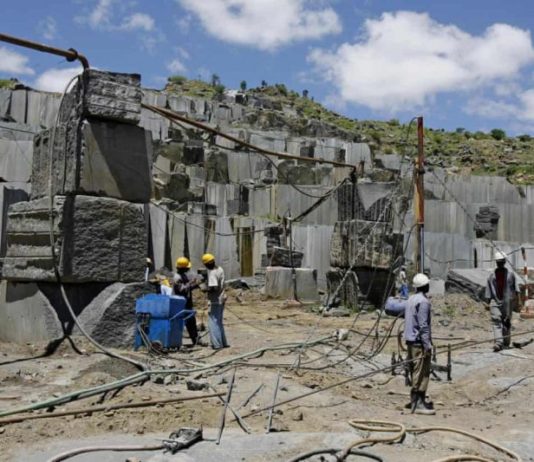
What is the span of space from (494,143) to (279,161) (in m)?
31.0

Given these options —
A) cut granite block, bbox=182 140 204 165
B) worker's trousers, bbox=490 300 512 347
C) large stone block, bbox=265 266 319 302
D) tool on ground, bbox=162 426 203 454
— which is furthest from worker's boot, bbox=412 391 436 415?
cut granite block, bbox=182 140 204 165

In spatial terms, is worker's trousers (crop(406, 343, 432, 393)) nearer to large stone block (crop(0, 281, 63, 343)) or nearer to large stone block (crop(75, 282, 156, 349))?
large stone block (crop(75, 282, 156, 349))

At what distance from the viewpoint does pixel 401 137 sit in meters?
58.1

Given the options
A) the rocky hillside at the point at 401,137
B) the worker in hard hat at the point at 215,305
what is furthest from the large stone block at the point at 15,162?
the rocky hillside at the point at 401,137

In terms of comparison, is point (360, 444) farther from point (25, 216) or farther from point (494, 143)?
point (494, 143)

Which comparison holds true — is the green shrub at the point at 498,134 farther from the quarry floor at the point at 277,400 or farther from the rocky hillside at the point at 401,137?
the quarry floor at the point at 277,400

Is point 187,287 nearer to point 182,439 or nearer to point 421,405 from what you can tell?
point 421,405

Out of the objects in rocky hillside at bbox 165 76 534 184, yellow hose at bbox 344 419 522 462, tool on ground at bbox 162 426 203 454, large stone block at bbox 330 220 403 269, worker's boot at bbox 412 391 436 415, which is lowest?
worker's boot at bbox 412 391 436 415

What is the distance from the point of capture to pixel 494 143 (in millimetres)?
60500

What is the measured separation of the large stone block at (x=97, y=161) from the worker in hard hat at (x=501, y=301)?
5409 millimetres

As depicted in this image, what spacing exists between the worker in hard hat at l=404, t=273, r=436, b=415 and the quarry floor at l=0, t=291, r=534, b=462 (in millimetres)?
189

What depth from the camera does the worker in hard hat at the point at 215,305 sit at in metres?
9.46

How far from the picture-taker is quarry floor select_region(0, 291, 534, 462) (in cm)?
475

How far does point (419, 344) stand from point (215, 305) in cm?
360
